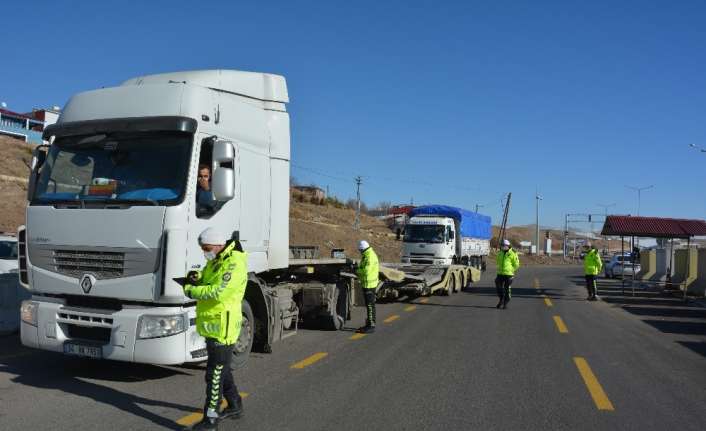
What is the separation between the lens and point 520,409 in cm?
652

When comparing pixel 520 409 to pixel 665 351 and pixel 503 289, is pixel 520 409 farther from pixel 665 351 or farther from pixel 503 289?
pixel 503 289

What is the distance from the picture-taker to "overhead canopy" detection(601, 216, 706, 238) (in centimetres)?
2430

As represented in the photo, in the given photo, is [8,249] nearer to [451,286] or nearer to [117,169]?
[117,169]

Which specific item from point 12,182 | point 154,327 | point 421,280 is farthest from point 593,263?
point 12,182

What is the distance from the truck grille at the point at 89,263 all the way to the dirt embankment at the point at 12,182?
22505 mm

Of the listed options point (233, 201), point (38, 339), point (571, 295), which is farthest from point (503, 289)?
point (38, 339)

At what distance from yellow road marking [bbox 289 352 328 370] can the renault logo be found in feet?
9.83

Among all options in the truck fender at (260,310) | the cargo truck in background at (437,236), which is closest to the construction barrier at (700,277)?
the cargo truck in background at (437,236)

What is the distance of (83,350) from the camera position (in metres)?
6.98

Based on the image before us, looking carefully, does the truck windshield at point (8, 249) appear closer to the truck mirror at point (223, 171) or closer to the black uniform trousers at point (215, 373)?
the truck mirror at point (223, 171)

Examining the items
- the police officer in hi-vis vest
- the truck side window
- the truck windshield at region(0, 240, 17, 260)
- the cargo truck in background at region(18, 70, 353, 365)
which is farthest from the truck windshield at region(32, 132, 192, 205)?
the truck windshield at region(0, 240, 17, 260)

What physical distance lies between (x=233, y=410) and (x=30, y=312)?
3263mm

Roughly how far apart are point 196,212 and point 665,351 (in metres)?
8.54

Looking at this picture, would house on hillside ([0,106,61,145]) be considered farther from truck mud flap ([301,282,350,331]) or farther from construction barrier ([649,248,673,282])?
truck mud flap ([301,282,350,331])
